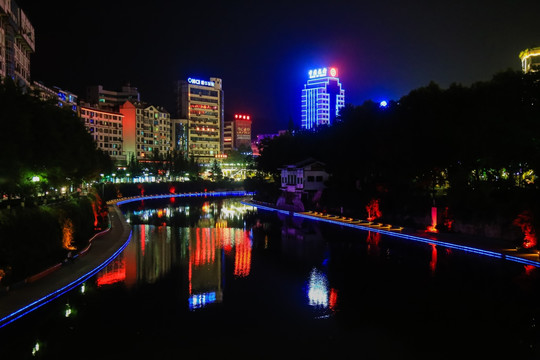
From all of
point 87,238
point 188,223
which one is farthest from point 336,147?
point 87,238

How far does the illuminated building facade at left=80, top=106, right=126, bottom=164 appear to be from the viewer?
387 ft

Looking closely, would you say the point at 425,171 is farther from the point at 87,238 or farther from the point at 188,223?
the point at 87,238

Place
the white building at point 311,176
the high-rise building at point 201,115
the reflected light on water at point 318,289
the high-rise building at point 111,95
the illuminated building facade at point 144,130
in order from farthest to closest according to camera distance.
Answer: the high-rise building at point 201,115, the high-rise building at point 111,95, the illuminated building facade at point 144,130, the white building at point 311,176, the reflected light on water at point 318,289

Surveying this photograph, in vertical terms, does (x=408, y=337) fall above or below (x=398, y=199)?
below

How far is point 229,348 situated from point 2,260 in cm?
1159

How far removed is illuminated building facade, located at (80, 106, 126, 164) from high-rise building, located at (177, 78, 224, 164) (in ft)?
112

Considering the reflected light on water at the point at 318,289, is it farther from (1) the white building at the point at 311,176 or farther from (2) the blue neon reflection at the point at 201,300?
(1) the white building at the point at 311,176

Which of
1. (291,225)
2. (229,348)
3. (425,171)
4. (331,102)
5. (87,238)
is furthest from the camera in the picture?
(331,102)

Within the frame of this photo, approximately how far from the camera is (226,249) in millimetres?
36312

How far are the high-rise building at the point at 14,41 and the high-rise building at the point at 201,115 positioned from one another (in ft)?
319

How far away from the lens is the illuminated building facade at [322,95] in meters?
190

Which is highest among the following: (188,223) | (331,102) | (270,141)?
(331,102)

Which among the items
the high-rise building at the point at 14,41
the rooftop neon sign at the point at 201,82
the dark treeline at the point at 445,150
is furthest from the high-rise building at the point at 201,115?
the dark treeline at the point at 445,150

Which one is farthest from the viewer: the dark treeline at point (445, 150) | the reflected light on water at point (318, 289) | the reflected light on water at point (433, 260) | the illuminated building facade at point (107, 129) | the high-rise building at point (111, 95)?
the high-rise building at point (111, 95)
